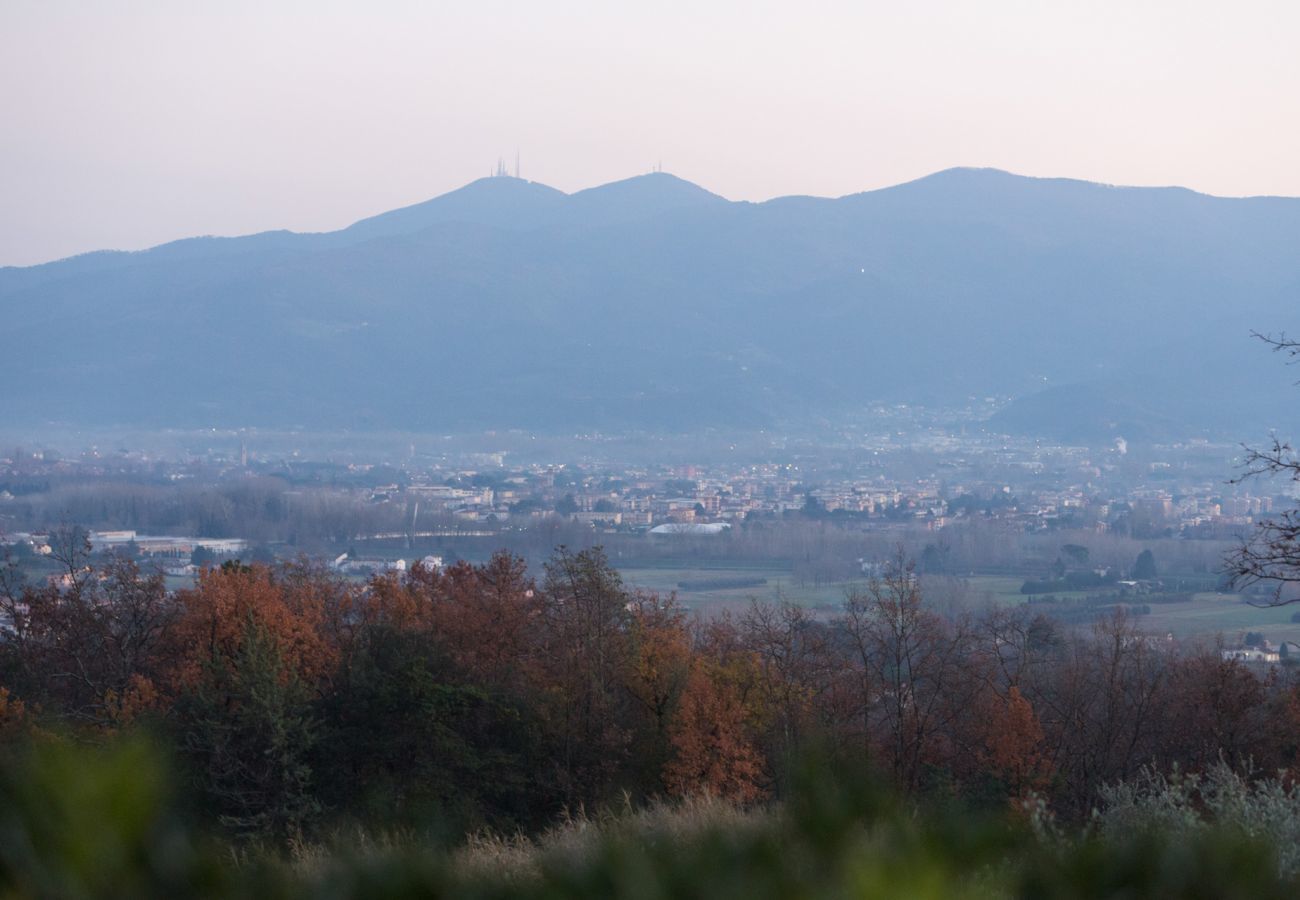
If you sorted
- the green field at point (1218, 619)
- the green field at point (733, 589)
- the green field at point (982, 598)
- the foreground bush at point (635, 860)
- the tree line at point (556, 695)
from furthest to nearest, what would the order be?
the green field at point (733, 589) → the green field at point (982, 598) → the green field at point (1218, 619) → the tree line at point (556, 695) → the foreground bush at point (635, 860)


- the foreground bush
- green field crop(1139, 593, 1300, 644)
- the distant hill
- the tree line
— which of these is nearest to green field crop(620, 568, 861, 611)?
green field crop(1139, 593, 1300, 644)

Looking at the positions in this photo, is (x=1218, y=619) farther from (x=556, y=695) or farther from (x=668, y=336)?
(x=668, y=336)

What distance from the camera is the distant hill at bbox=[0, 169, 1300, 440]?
12962cm

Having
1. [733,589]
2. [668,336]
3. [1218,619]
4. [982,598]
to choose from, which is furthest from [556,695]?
[668,336]

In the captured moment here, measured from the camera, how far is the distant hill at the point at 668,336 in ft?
425

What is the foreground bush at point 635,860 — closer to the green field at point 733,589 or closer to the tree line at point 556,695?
the tree line at point 556,695

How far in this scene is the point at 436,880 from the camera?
8.16ft

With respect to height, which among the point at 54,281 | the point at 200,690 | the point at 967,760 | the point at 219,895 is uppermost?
the point at 54,281

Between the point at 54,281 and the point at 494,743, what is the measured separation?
644ft

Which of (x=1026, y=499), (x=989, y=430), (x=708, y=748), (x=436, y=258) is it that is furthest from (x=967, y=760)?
(x=436, y=258)

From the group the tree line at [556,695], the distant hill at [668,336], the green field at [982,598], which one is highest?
the distant hill at [668,336]

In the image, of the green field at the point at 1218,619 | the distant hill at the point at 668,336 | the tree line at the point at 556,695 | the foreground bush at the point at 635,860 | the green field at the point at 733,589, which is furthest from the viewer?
the distant hill at the point at 668,336

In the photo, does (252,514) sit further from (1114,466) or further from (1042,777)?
(1114,466)

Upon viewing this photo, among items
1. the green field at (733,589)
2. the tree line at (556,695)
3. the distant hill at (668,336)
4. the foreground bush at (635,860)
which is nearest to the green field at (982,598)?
the green field at (733,589)
